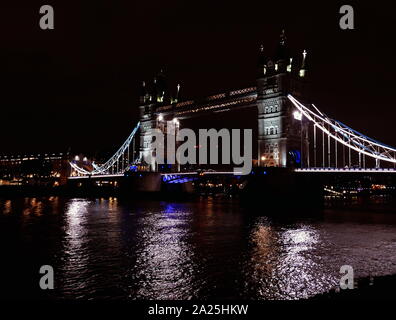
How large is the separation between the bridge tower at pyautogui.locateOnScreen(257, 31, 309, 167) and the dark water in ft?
50.1

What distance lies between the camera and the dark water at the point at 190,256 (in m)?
10.7

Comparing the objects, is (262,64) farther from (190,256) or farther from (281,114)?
(190,256)

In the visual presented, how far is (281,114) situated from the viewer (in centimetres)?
4056

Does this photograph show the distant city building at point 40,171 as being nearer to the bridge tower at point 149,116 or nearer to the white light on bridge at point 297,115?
the bridge tower at point 149,116

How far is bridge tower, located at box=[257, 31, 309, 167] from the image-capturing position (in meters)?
40.4

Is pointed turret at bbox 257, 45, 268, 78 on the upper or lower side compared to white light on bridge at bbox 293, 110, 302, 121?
upper

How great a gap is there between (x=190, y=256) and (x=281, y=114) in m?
28.2

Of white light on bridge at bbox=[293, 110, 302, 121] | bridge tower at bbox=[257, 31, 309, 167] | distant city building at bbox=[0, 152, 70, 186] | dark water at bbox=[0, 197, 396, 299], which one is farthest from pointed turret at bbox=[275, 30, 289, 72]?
distant city building at bbox=[0, 152, 70, 186]

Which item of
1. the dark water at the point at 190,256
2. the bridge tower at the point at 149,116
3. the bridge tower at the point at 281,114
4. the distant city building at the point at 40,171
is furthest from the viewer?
the distant city building at the point at 40,171

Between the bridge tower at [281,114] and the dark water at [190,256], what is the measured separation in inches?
601

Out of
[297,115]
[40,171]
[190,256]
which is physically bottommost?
[190,256]

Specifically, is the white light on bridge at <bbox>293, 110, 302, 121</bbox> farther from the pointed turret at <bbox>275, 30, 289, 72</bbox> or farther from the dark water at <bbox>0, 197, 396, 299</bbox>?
the dark water at <bbox>0, 197, 396, 299</bbox>

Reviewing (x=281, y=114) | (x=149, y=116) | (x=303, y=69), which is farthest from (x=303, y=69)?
(x=149, y=116)

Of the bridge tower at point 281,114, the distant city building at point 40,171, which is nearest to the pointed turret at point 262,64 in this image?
the bridge tower at point 281,114
